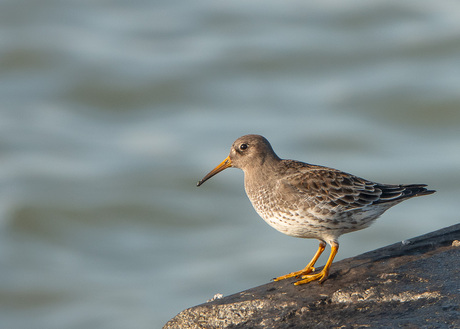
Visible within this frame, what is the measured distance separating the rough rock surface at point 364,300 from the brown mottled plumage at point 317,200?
0.39m

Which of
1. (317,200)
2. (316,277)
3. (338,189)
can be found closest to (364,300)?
(316,277)

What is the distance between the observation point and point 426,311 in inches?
207

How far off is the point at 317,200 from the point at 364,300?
56.7 inches

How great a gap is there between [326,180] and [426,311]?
7.21ft

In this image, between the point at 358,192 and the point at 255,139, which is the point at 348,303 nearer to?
the point at 358,192

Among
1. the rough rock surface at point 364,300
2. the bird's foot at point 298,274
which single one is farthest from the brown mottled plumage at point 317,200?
the rough rock surface at point 364,300

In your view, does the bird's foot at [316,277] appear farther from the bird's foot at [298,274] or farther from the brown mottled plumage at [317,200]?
the bird's foot at [298,274]

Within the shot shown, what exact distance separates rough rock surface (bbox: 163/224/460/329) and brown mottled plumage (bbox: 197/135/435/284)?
0.39 meters

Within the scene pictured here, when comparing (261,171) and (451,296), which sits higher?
(261,171)

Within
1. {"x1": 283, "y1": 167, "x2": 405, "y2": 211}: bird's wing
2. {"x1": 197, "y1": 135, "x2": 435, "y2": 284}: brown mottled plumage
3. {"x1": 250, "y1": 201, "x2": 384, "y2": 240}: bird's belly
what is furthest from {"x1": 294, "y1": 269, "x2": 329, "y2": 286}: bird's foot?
{"x1": 283, "y1": 167, "x2": 405, "y2": 211}: bird's wing

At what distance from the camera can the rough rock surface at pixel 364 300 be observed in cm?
528

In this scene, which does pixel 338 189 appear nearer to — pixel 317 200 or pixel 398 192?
pixel 317 200

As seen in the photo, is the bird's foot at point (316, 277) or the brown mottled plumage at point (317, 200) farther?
the brown mottled plumage at point (317, 200)

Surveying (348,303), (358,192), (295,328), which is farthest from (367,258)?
(295,328)
